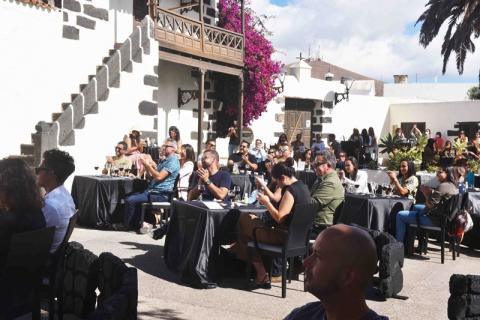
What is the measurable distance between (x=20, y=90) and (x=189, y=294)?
7.82m

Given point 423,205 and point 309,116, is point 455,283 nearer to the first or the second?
point 423,205

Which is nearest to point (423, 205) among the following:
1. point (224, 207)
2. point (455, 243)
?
point (455, 243)

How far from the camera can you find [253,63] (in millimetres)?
17688

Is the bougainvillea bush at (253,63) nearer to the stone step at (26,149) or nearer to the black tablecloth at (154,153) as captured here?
the black tablecloth at (154,153)

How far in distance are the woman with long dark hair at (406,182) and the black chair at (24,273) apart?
18.9 feet

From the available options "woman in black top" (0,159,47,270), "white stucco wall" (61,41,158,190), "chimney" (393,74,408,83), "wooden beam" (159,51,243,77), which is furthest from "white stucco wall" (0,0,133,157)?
"chimney" (393,74,408,83)

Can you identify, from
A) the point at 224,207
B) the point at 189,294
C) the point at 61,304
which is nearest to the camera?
the point at 61,304

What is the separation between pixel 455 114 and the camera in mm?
24359

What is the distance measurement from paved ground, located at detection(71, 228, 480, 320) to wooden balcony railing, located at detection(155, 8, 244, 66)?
26.3ft

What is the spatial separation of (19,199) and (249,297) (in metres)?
2.58

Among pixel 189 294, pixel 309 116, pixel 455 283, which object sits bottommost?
pixel 189 294

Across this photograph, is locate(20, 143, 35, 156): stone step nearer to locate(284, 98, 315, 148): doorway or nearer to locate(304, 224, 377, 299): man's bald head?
locate(304, 224, 377, 299): man's bald head

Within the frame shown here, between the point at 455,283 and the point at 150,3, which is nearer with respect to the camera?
the point at 455,283

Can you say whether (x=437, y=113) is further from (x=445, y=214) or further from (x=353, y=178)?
(x=445, y=214)
